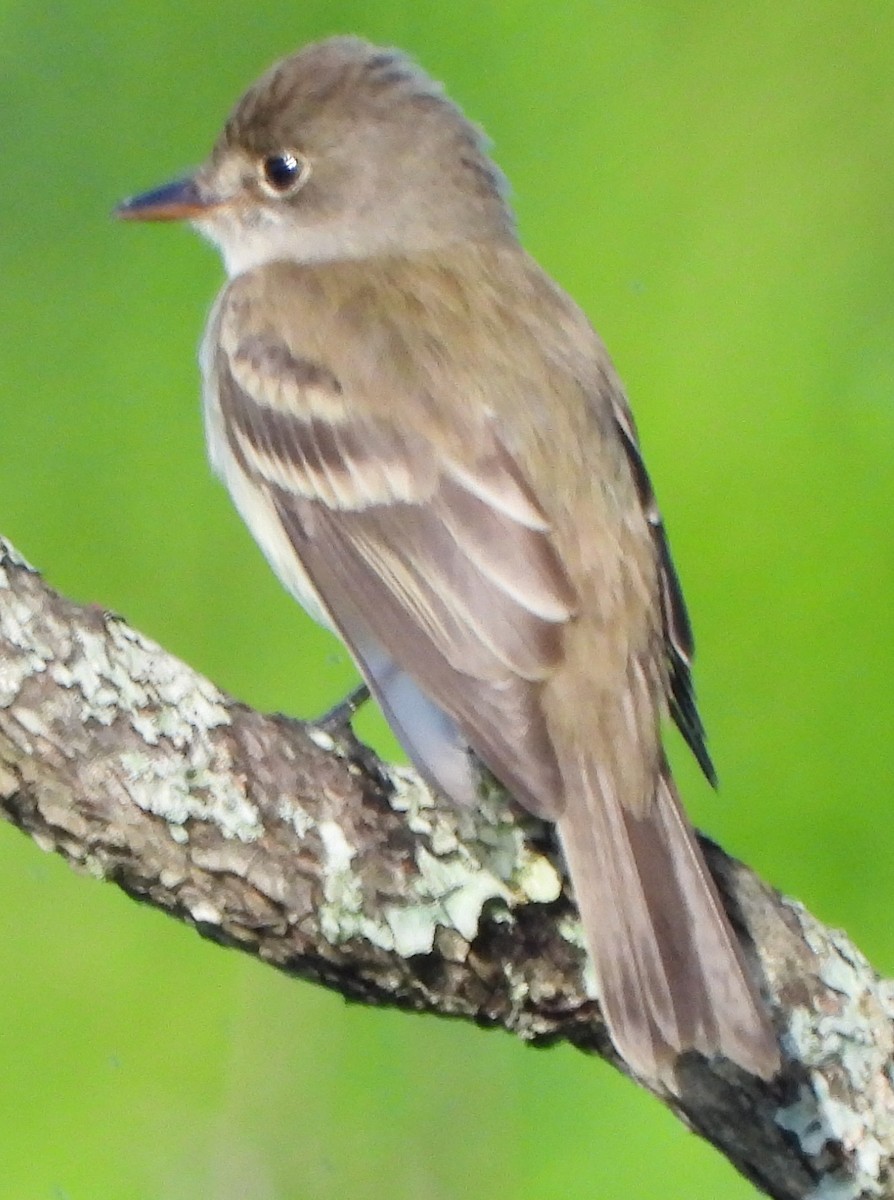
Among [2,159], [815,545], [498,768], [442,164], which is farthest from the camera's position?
[2,159]

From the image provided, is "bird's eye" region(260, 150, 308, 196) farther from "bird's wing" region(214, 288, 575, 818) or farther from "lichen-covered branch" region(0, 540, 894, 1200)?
"lichen-covered branch" region(0, 540, 894, 1200)

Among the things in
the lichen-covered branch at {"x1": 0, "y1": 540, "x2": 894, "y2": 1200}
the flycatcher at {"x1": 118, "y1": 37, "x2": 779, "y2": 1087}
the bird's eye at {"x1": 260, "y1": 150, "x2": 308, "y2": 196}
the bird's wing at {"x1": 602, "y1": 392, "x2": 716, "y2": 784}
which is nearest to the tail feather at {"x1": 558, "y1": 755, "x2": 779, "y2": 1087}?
the flycatcher at {"x1": 118, "y1": 37, "x2": 779, "y2": 1087}

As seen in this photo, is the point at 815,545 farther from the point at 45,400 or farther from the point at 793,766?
the point at 45,400

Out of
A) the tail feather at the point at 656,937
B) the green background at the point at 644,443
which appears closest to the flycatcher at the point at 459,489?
the tail feather at the point at 656,937

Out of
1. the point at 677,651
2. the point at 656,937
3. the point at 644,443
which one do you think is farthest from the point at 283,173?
the point at 656,937

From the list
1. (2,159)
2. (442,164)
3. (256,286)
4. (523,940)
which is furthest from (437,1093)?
(2,159)
